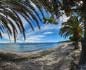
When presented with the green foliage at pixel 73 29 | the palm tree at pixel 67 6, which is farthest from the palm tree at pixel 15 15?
the green foliage at pixel 73 29

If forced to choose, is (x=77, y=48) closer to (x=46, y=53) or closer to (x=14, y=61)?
(x=46, y=53)

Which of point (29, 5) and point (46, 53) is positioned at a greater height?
point (29, 5)

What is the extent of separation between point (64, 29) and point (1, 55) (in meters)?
10.8

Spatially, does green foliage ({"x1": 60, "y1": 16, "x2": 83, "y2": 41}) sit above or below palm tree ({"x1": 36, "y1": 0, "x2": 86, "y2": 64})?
below

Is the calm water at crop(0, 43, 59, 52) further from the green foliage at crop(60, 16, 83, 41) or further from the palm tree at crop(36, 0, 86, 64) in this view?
the palm tree at crop(36, 0, 86, 64)

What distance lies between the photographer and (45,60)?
21469 mm

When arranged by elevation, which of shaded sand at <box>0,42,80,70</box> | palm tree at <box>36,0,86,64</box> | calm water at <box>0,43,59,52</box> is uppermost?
palm tree at <box>36,0,86,64</box>

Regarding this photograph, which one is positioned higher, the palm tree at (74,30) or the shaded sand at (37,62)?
the palm tree at (74,30)

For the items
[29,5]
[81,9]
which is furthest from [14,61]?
[81,9]

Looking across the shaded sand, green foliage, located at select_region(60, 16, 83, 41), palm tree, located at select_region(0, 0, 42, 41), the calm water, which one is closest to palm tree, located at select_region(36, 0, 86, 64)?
palm tree, located at select_region(0, 0, 42, 41)

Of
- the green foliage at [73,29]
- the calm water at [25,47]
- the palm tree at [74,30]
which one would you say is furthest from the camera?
the green foliage at [73,29]

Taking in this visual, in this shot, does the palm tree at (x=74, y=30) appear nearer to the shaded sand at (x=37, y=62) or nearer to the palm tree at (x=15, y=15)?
the shaded sand at (x=37, y=62)

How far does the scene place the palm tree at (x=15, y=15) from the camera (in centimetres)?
1505

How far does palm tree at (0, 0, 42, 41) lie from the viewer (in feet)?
49.4
